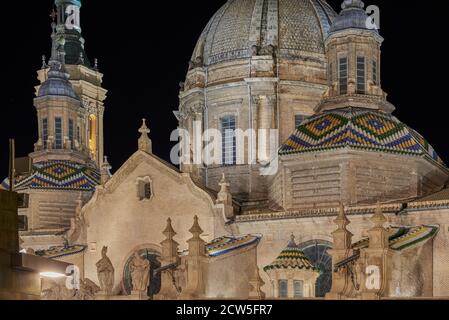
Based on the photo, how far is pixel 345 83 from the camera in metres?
50.2

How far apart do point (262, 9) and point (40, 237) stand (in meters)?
16.8

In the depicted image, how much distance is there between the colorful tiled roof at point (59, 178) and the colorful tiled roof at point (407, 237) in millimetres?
19122

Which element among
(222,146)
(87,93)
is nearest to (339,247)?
(222,146)

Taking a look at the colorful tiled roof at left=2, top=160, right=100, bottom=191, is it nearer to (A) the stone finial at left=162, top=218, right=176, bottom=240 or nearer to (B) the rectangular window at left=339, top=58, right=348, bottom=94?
(A) the stone finial at left=162, top=218, right=176, bottom=240

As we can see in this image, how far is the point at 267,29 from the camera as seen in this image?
59.2 m

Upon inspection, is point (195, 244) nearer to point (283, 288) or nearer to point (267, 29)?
point (283, 288)

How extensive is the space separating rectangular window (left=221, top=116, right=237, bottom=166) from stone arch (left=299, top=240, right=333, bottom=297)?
40.3 ft

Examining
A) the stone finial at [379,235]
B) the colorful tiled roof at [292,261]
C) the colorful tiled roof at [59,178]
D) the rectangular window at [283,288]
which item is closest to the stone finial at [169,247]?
the colorful tiled roof at [292,261]

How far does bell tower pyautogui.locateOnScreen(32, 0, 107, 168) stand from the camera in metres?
66.1

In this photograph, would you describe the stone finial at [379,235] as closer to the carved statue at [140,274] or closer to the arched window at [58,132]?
the carved statue at [140,274]

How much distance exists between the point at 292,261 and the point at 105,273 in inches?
370

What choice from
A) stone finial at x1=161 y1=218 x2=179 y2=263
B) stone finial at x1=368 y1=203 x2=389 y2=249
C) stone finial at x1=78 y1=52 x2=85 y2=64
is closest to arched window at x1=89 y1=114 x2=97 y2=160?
stone finial at x1=78 y1=52 x2=85 y2=64

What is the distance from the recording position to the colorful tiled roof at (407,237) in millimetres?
42062
